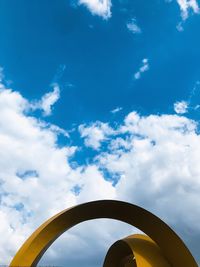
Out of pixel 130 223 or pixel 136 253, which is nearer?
pixel 136 253

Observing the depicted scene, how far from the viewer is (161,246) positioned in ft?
44.9

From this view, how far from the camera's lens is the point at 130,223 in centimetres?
1389

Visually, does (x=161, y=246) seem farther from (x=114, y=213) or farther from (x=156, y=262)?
(x=114, y=213)

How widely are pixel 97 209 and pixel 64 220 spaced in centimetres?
134

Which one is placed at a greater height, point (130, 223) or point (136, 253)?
point (130, 223)

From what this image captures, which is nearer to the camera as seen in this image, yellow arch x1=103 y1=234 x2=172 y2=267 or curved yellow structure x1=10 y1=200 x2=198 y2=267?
curved yellow structure x1=10 y1=200 x2=198 y2=267

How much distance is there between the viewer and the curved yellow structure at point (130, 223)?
12664 mm

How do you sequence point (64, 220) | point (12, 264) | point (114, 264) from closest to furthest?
point (12, 264), point (64, 220), point (114, 264)

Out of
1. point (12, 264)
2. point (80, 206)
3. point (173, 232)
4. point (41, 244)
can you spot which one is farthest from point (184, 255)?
point (12, 264)

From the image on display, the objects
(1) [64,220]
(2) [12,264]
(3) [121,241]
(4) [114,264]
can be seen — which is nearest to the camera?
(2) [12,264]

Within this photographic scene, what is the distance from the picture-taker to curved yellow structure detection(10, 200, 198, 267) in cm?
1266

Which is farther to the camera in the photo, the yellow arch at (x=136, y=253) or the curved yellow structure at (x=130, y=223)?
the yellow arch at (x=136, y=253)

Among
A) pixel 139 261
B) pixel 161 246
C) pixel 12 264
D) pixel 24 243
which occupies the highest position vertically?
pixel 161 246

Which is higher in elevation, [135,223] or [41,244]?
[135,223]
